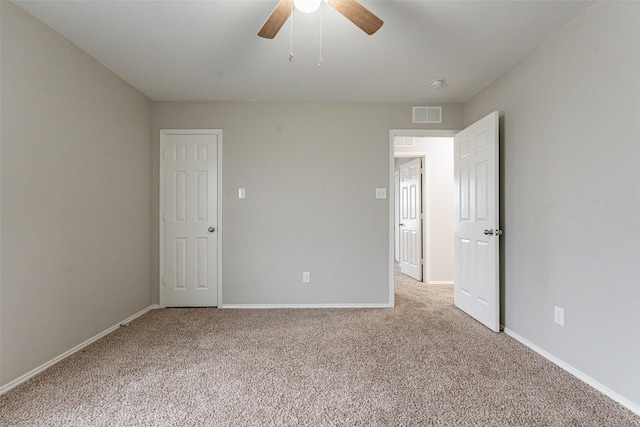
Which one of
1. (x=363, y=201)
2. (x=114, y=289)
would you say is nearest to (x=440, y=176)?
(x=363, y=201)

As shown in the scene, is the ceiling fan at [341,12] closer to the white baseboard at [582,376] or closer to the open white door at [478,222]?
the open white door at [478,222]

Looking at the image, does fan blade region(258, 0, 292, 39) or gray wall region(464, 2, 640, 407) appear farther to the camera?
gray wall region(464, 2, 640, 407)

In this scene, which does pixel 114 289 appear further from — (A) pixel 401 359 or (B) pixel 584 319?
(B) pixel 584 319

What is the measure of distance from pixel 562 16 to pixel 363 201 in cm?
225

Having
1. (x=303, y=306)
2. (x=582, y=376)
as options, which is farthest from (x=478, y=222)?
(x=303, y=306)

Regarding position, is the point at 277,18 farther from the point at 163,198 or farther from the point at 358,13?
the point at 163,198

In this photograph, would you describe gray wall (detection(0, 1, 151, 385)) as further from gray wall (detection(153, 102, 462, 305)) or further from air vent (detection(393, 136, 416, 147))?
air vent (detection(393, 136, 416, 147))

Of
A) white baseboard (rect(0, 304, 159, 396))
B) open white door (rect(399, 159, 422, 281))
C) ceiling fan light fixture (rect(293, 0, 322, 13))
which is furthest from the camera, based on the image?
open white door (rect(399, 159, 422, 281))

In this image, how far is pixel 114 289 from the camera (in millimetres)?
2941

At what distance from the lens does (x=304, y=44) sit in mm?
2410

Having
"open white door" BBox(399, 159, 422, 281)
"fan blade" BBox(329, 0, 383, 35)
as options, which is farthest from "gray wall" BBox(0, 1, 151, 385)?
"open white door" BBox(399, 159, 422, 281)

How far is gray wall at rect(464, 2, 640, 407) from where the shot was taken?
1.76 meters

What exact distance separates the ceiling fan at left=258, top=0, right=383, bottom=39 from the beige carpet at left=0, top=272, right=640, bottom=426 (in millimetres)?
2131

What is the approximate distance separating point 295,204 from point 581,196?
8.39ft
